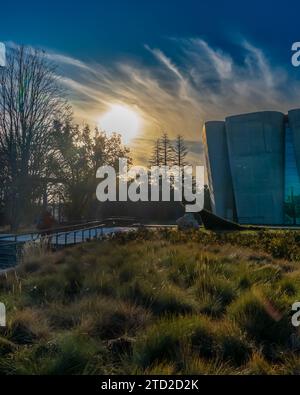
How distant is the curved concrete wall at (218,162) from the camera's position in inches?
1939

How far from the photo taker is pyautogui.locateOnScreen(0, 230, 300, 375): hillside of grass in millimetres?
3850

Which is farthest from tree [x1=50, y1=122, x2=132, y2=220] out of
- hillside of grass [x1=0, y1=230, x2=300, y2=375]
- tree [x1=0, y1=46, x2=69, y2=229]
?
hillside of grass [x1=0, y1=230, x2=300, y2=375]

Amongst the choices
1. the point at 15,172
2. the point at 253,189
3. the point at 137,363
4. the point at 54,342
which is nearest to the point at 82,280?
the point at 54,342

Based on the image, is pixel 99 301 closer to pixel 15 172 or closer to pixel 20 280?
pixel 20 280

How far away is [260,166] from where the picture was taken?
4509cm

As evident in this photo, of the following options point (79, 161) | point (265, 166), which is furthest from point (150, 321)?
point (265, 166)

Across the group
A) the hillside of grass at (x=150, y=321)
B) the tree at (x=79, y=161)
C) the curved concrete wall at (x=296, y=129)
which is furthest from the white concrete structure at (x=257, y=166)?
the hillside of grass at (x=150, y=321)

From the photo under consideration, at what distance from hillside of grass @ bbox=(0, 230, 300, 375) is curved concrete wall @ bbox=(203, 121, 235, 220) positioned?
40.8 meters

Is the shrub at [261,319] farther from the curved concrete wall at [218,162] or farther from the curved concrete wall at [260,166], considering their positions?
the curved concrete wall at [218,162]

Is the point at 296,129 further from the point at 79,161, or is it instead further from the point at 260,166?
the point at 79,161

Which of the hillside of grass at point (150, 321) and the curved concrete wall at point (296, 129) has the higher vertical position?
the curved concrete wall at point (296, 129)

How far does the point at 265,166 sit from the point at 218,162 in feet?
22.3

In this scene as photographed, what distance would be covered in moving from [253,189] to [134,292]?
40.8 meters

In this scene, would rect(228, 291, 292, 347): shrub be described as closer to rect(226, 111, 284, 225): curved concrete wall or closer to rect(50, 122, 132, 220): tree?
rect(50, 122, 132, 220): tree
